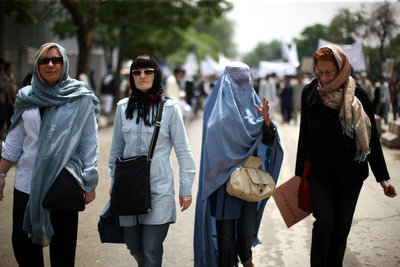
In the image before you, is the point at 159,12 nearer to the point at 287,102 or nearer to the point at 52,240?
the point at 287,102

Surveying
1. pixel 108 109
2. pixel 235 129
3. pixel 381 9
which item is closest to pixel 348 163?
pixel 235 129

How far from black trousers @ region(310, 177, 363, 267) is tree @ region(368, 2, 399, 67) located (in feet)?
30.2

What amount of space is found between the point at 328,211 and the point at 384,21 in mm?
10051

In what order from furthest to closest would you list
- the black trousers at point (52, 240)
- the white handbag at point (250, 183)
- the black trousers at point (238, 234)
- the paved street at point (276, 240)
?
the paved street at point (276, 240)
the black trousers at point (238, 234)
the white handbag at point (250, 183)
the black trousers at point (52, 240)

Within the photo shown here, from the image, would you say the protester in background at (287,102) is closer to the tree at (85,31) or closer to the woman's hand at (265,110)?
the tree at (85,31)

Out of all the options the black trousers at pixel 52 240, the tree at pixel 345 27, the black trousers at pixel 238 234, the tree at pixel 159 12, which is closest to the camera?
the black trousers at pixel 52 240

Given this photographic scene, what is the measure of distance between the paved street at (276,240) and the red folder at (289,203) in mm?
552

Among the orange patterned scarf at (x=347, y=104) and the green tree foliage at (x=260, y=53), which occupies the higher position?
the green tree foliage at (x=260, y=53)

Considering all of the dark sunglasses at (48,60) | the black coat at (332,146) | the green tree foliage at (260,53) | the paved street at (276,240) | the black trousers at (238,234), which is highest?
the green tree foliage at (260,53)

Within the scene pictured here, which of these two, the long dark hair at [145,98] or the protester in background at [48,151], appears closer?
the protester in background at [48,151]

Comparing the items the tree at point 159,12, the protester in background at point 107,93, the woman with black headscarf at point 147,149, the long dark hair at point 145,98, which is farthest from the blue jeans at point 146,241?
the tree at point 159,12

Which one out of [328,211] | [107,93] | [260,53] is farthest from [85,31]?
[260,53]

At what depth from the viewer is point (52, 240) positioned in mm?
3104

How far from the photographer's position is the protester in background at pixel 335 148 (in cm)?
322
